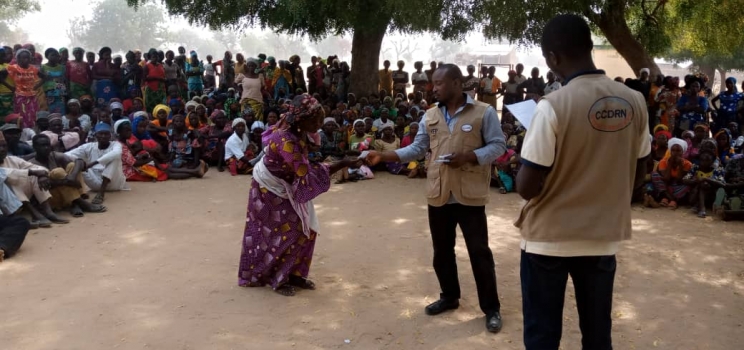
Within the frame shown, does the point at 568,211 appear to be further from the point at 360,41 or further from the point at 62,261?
the point at 360,41

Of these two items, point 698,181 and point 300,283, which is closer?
point 300,283

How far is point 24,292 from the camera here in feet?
14.4

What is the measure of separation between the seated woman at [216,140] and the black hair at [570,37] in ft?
25.5

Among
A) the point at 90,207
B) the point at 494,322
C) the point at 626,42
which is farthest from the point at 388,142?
the point at 494,322

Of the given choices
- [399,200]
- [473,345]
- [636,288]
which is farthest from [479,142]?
[399,200]

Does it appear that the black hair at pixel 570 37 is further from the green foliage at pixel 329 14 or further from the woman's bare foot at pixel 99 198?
the green foliage at pixel 329 14

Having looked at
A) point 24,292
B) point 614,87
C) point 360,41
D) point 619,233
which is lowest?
point 24,292

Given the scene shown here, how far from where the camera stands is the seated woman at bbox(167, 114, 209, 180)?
8.82m

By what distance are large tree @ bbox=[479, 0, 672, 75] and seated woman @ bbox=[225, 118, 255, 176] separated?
12.7 feet

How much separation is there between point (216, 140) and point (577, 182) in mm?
8051

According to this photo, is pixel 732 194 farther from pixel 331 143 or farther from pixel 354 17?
pixel 354 17

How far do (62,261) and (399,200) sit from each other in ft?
12.4

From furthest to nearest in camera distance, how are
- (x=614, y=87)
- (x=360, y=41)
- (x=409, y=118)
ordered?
(x=360, y=41) → (x=409, y=118) → (x=614, y=87)

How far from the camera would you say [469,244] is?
3693mm
